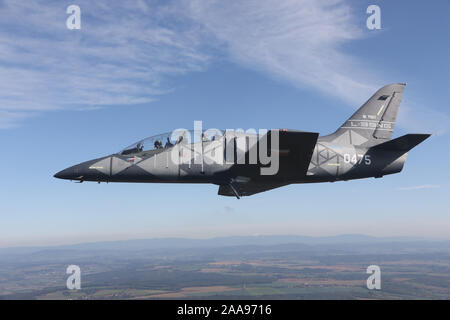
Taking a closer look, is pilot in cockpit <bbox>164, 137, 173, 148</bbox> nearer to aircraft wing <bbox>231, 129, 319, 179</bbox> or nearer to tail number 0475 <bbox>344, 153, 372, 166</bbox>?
aircraft wing <bbox>231, 129, 319, 179</bbox>

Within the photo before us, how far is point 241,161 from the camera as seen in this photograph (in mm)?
17438

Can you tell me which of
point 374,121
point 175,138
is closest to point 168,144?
point 175,138

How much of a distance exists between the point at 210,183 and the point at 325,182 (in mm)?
6513

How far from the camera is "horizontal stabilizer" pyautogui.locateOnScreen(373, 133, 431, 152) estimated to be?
59.4 feet

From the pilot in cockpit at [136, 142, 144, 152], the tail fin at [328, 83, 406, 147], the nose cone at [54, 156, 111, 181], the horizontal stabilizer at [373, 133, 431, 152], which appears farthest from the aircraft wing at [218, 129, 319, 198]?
the nose cone at [54, 156, 111, 181]

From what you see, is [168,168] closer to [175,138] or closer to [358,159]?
[175,138]

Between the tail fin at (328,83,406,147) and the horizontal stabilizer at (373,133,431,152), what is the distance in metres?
1.26

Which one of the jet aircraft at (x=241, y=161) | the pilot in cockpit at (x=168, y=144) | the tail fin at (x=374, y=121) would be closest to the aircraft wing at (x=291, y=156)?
the jet aircraft at (x=241, y=161)

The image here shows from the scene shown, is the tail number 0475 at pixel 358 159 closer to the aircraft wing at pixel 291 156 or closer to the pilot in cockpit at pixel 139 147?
the aircraft wing at pixel 291 156

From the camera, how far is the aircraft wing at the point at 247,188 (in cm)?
1836

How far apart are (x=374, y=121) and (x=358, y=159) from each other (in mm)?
3794
